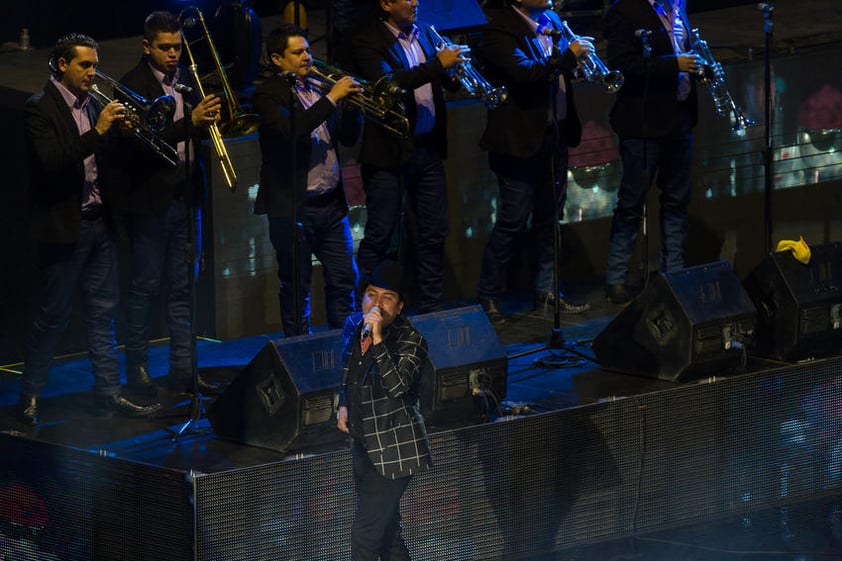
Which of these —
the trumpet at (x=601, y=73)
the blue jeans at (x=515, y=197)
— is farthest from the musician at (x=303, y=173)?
the trumpet at (x=601, y=73)

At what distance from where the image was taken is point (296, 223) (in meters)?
7.65

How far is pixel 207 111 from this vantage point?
7.34 meters

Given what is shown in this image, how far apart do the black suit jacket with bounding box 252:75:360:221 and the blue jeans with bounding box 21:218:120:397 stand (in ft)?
2.87

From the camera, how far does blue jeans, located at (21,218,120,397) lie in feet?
24.5

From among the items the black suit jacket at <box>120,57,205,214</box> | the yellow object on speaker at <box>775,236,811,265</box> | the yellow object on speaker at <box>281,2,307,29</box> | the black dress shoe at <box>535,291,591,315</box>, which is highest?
the yellow object on speaker at <box>281,2,307,29</box>

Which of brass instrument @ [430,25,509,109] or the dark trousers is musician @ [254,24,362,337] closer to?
brass instrument @ [430,25,509,109]

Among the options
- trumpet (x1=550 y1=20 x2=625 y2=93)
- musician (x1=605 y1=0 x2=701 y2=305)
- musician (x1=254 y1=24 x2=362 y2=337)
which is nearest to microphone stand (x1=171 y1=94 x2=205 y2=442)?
musician (x1=254 y1=24 x2=362 y2=337)

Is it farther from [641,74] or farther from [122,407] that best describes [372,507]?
[641,74]

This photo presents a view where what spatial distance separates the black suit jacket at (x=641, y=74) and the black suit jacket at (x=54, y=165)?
10.7 feet

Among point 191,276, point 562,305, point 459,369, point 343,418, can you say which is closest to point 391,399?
point 343,418

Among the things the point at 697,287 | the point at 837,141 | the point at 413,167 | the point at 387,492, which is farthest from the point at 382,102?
the point at 837,141

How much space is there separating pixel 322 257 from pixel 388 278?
2.23 meters

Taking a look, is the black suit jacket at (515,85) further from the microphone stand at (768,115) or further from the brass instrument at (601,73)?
the microphone stand at (768,115)

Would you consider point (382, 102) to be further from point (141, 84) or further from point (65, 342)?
point (65, 342)
